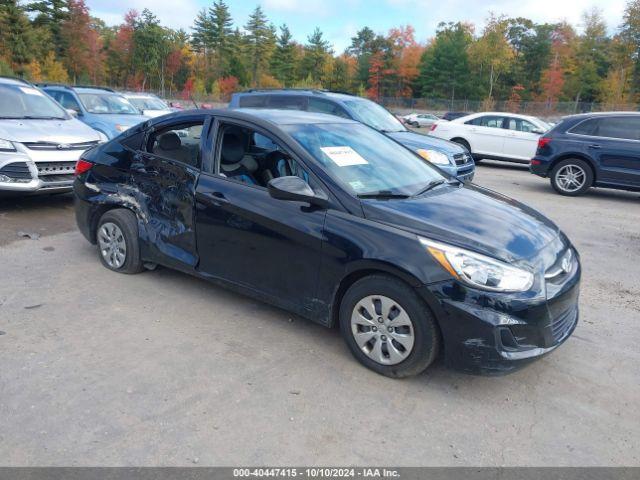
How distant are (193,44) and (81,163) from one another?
288 ft

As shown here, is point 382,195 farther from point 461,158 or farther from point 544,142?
point 544,142

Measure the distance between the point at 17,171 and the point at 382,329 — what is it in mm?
5742

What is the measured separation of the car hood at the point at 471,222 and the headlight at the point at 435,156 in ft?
15.1

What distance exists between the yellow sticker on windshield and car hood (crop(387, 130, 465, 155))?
475cm

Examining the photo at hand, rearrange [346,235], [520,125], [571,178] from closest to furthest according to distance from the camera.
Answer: [346,235], [571,178], [520,125]

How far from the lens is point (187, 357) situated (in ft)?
12.4

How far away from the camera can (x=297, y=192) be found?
3734mm

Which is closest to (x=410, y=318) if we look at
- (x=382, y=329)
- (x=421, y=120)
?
(x=382, y=329)

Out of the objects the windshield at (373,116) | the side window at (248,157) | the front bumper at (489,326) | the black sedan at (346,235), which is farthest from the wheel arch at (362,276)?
the windshield at (373,116)

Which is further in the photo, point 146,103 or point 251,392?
point 146,103

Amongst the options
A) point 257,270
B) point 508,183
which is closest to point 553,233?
point 257,270

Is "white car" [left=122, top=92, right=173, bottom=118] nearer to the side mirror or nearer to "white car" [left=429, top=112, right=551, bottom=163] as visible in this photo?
"white car" [left=429, top=112, right=551, bottom=163]

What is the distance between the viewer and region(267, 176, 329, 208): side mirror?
12.3 ft

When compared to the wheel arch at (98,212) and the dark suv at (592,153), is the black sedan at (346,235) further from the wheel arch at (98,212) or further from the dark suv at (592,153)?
the dark suv at (592,153)
